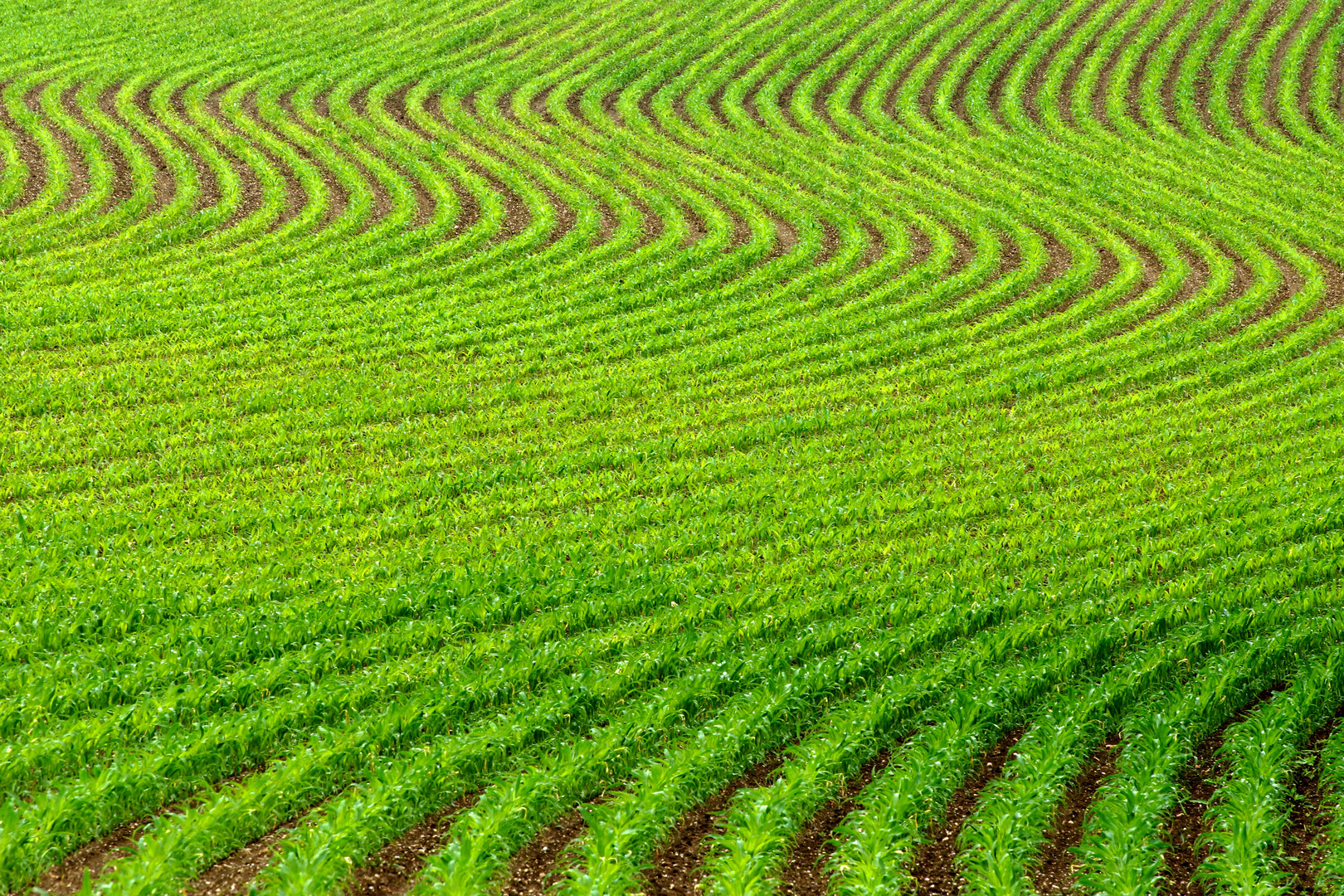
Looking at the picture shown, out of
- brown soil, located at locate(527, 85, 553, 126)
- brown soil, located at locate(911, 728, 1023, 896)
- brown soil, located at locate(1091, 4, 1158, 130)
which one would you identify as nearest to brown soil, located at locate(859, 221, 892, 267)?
brown soil, located at locate(527, 85, 553, 126)

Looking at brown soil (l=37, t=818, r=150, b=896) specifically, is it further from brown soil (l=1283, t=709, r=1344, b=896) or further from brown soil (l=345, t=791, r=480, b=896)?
brown soil (l=1283, t=709, r=1344, b=896)

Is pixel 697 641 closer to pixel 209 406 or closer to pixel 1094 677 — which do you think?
pixel 1094 677

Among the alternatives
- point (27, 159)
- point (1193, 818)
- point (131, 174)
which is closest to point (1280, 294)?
point (1193, 818)

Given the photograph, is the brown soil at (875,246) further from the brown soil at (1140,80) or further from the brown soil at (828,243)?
the brown soil at (1140,80)

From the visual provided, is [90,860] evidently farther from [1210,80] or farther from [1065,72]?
[1210,80]

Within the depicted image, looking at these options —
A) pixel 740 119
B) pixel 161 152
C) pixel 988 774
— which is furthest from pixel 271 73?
pixel 988 774

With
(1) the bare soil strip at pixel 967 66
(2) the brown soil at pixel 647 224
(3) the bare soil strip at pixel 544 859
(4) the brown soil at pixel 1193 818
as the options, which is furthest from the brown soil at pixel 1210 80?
(3) the bare soil strip at pixel 544 859
